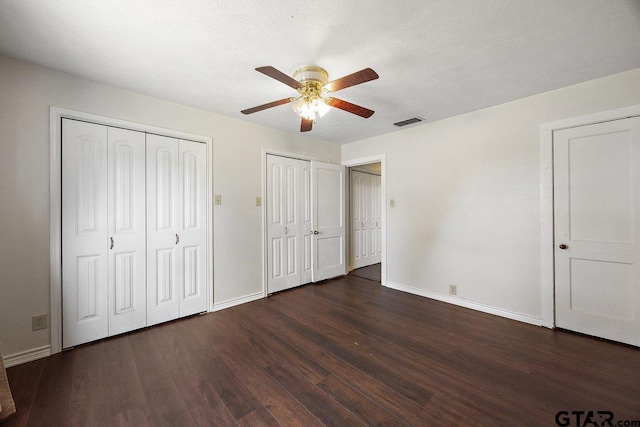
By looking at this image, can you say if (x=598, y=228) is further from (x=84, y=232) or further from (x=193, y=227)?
(x=84, y=232)

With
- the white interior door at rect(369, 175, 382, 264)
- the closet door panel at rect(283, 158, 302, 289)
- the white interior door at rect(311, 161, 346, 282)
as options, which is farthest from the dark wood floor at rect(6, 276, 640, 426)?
the white interior door at rect(369, 175, 382, 264)

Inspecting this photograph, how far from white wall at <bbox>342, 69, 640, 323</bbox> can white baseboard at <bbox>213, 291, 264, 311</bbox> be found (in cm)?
206

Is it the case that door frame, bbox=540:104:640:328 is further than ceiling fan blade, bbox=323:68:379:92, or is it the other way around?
door frame, bbox=540:104:640:328

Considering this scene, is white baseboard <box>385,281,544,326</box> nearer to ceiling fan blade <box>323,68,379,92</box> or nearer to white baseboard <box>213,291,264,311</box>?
white baseboard <box>213,291,264,311</box>

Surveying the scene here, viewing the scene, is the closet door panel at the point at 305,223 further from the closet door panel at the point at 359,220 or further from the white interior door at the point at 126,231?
the white interior door at the point at 126,231

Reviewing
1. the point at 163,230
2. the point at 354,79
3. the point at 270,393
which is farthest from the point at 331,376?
the point at 163,230

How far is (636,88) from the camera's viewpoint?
7.12 feet

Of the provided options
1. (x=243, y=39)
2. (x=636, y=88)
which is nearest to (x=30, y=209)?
(x=243, y=39)

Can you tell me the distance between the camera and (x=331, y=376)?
6.11ft

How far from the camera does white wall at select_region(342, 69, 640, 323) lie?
8.66 feet

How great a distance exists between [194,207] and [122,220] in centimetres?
69

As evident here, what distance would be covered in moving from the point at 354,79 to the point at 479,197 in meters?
2.32

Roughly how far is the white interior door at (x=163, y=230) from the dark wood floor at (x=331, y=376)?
28 cm

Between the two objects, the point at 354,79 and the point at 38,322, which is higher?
the point at 354,79
